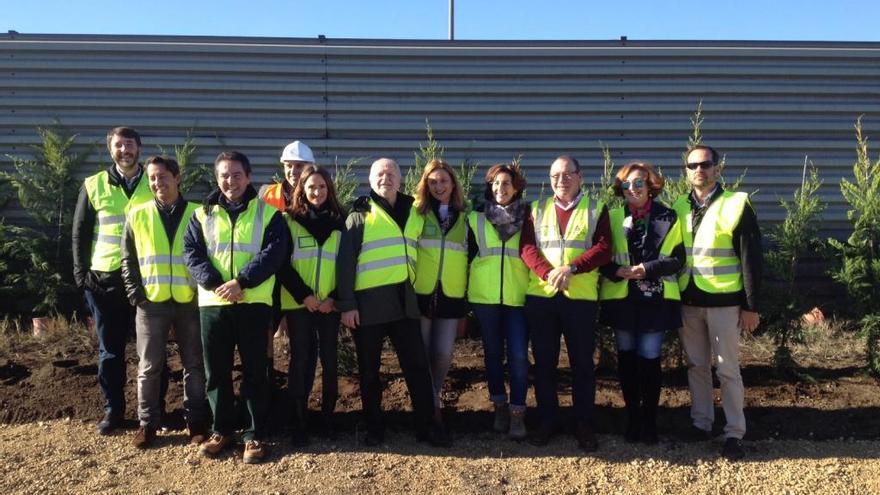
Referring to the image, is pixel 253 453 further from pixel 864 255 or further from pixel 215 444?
pixel 864 255

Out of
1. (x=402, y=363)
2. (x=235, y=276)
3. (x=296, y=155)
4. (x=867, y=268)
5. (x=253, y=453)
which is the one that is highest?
(x=296, y=155)

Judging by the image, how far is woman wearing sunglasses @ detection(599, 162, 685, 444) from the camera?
470cm

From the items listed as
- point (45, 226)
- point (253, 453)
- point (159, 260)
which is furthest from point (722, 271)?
point (45, 226)

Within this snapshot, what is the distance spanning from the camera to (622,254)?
4.84 meters

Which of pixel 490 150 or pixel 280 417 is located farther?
pixel 490 150

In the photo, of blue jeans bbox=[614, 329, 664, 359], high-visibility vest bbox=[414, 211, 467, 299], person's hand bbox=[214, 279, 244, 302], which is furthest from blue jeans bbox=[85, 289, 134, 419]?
blue jeans bbox=[614, 329, 664, 359]

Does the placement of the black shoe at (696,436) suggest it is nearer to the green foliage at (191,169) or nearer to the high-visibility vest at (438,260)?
the high-visibility vest at (438,260)

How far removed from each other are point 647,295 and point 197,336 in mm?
3108

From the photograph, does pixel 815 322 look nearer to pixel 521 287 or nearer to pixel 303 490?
pixel 521 287

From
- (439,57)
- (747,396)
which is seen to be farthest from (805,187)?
(439,57)

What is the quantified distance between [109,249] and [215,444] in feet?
5.22

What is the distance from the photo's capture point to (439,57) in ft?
28.0

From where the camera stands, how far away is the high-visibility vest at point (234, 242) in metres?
4.47

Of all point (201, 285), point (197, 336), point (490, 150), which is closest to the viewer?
point (201, 285)
